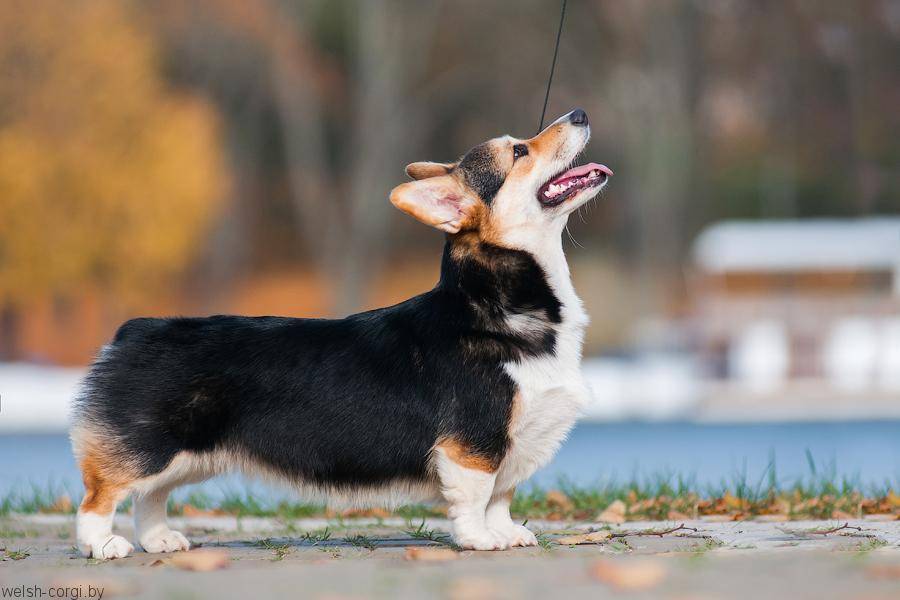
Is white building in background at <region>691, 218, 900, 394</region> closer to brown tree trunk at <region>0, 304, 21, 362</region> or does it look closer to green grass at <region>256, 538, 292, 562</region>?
brown tree trunk at <region>0, 304, 21, 362</region>

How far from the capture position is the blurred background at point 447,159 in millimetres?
20328

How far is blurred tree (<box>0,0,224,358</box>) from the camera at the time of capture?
22.0 m

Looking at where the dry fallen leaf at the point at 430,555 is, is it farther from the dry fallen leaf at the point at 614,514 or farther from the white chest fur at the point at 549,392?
the dry fallen leaf at the point at 614,514

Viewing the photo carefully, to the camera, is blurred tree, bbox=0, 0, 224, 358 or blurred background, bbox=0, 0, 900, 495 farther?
blurred tree, bbox=0, 0, 224, 358

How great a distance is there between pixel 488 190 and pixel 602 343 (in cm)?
2461

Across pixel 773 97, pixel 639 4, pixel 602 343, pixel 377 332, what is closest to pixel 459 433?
pixel 377 332

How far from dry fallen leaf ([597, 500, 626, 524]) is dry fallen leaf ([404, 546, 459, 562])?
4.33 feet

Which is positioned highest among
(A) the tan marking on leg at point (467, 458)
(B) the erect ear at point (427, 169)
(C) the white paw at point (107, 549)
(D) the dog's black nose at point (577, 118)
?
(D) the dog's black nose at point (577, 118)

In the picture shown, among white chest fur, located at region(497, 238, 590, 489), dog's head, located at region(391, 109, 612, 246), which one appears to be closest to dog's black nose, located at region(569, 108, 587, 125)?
dog's head, located at region(391, 109, 612, 246)

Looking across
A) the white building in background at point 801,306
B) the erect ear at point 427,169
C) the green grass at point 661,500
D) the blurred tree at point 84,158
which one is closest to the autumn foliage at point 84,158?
the blurred tree at point 84,158

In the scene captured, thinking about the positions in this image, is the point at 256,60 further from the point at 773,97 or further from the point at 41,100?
the point at 773,97

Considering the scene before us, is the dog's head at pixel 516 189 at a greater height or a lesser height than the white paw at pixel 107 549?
greater

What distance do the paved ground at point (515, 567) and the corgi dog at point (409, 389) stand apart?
10.0 inches

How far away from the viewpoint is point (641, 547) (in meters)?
4.07
